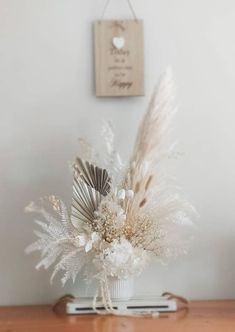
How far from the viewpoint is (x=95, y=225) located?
1338 millimetres

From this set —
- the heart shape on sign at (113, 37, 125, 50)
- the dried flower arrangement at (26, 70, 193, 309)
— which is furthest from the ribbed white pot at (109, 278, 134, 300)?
the heart shape on sign at (113, 37, 125, 50)

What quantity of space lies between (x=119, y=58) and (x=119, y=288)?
2.11ft

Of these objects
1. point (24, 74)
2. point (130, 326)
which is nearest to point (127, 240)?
point (130, 326)

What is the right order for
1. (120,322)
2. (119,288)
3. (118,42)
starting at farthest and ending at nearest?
(118,42) → (119,288) → (120,322)

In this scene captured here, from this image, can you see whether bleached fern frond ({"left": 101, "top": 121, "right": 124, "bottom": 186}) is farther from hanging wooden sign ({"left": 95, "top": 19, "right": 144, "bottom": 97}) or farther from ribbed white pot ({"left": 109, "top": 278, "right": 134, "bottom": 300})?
ribbed white pot ({"left": 109, "top": 278, "right": 134, "bottom": 300})

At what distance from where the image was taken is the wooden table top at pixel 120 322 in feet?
4.08

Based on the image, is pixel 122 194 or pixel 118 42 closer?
pixel 122 194

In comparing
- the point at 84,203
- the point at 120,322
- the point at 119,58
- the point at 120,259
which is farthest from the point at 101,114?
the point at 120,322

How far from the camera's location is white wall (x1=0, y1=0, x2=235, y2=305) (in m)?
1.54

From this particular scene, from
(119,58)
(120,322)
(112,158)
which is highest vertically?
(119,58)

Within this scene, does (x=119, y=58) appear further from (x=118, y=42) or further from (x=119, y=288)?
(x=119, y=288)

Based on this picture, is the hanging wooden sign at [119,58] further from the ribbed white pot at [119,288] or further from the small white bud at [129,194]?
the ribbed white pot at [119,288]

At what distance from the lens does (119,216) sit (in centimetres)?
132

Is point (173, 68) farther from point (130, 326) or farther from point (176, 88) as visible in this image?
point (130, 326)
